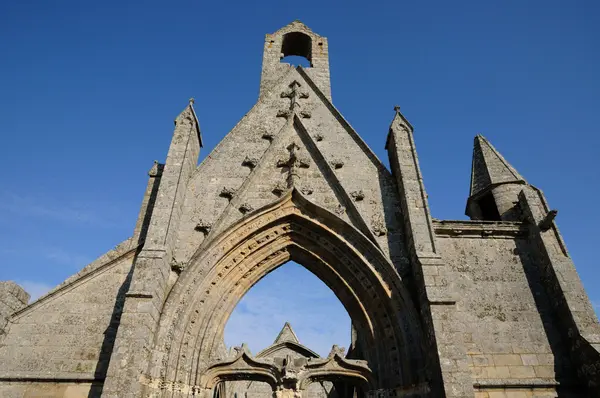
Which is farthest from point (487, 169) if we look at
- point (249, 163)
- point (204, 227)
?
point (204, 227)

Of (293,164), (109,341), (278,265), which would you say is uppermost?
(293,164)

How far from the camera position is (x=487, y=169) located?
37.3ft

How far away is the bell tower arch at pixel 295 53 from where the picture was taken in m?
13.8

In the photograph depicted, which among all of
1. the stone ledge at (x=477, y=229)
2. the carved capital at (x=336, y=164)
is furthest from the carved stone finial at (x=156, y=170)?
the stone ledge at (x=477, y=229)

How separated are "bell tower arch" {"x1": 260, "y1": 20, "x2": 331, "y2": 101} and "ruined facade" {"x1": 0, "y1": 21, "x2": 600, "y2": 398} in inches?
164

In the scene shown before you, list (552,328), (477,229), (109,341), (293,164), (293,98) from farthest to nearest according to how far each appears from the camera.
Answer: (293,98) → (293,164) → (477,229) → (552,328) → (109,341)

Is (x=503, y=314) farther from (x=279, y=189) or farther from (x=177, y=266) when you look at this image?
(x=177, y=266)

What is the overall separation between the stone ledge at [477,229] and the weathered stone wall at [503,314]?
0.02 meters

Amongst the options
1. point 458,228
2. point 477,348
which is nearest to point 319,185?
point 458,228

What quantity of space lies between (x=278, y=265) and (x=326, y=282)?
3.48ft

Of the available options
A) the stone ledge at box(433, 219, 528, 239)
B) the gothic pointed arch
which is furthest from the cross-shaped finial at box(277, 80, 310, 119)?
the stone ledge at box(433, 219, 528, 239)

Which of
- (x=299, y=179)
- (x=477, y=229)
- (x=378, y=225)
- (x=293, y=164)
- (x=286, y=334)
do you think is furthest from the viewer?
(x=286, y=334)

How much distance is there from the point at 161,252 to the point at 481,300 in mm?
5898

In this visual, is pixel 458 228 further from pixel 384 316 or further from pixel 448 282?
pixel 384 316
